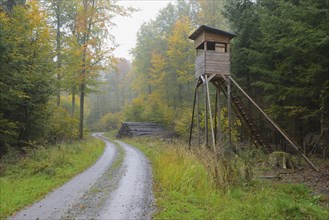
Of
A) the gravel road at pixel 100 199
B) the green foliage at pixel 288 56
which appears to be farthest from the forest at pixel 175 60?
the gravel road at pixel 100 199

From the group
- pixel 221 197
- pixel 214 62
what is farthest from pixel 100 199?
pixel 214 62

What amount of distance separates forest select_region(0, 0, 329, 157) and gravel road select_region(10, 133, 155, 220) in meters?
6.46

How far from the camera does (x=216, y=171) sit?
9.23 m

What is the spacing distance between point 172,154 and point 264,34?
9180mm

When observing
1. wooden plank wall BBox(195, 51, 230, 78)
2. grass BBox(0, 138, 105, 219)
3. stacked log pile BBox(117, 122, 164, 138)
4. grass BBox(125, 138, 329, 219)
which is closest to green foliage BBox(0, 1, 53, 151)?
grass BBox(0, 138, 105, 219)

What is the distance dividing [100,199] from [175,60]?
89.2 ft

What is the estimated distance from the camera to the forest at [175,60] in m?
13.7

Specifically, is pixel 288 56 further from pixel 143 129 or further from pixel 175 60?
pixel 143 129

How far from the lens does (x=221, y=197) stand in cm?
815

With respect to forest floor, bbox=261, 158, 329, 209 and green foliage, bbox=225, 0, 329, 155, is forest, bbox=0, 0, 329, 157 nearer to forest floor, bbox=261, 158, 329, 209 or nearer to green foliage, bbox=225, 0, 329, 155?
green foliage, bbox=225, 0, 329, 155

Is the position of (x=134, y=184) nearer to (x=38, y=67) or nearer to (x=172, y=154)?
(x=172, y=154)

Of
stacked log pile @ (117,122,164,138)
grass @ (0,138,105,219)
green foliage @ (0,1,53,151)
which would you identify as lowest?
grass @ (0,138,105,219)

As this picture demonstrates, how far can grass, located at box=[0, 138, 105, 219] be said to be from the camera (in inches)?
337

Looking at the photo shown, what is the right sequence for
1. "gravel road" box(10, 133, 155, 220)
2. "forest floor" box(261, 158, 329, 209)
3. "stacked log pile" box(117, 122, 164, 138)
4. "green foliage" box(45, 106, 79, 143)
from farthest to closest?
1. "stacked log pile" box(117, 122, 164, 138)
2. "green foliage" box(45, 106, 79, 143)
3. "forest floor" box(261, 158, 329, 209)
4. "gravel road" box(10, 133, 155, 220)
